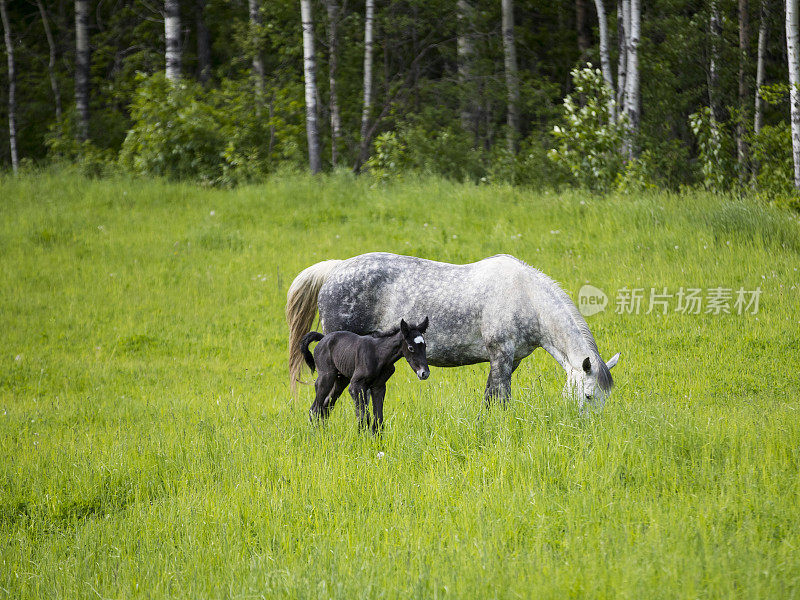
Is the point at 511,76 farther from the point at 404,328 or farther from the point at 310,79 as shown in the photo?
the point at 404,328

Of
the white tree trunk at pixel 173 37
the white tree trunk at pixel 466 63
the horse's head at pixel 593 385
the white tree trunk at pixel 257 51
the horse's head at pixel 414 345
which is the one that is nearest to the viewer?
the horse's head at pixel 414 345

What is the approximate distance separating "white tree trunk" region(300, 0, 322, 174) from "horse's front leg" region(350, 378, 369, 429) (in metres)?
14.8

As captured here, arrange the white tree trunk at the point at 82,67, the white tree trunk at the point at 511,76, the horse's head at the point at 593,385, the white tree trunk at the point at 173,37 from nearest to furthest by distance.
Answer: the horse's head at the point at 593,385 < the white tree trunk at the point at 173,37 < the white tree trunk at the point at 511,76 < the white tree trunk at the point at 82,67

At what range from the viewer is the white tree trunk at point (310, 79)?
19609 millimetres

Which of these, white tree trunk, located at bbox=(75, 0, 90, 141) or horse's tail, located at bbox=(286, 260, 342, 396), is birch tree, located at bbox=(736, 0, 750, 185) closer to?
horse's tail, located at bbox=(286, 260, 342, 396)

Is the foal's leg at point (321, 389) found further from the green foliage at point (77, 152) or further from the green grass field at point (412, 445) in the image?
the green foliage at point (77, 152)

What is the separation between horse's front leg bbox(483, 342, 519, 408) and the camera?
6910 mm

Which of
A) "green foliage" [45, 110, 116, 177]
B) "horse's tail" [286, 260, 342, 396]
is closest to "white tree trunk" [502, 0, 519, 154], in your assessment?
"green foliage" [45, 110, 116, 177]

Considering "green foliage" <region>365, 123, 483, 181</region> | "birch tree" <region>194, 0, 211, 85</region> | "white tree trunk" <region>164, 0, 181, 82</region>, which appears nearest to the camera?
"green foliage" <region>365, 123, 483, 181</region>

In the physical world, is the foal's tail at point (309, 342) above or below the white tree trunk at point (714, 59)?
below

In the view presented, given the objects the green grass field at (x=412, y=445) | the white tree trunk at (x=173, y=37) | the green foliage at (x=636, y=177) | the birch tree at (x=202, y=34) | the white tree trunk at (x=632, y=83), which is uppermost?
the birch tree at (x=202, y=34)

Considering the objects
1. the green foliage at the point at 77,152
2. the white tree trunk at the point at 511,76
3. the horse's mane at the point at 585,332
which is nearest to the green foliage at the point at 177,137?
the green foliage at the point at 77,152

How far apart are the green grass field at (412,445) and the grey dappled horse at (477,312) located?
404mm

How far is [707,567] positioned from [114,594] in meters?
3.57
